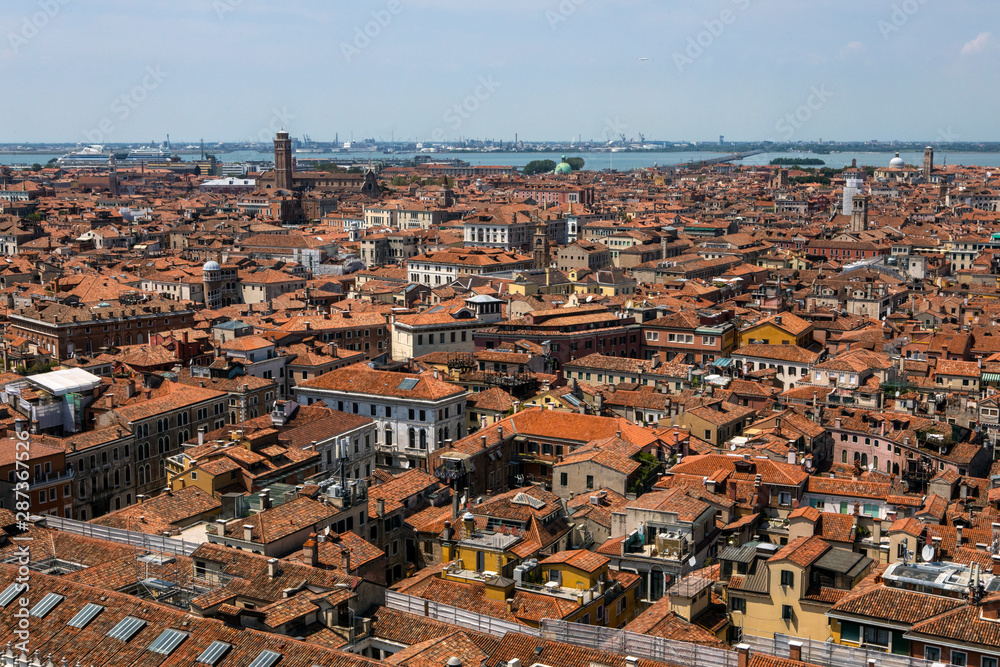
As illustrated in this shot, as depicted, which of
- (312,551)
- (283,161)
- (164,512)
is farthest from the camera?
(283,161)

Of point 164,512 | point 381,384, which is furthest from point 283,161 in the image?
point 164,512

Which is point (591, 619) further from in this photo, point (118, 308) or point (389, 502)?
point (118, 308)

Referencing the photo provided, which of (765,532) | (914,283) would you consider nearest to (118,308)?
(765,532)

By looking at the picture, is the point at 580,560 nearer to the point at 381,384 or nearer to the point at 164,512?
the point at 164,512

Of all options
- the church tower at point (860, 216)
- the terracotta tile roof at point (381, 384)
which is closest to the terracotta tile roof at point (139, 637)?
the terracotta tile roof at point (381, 384)

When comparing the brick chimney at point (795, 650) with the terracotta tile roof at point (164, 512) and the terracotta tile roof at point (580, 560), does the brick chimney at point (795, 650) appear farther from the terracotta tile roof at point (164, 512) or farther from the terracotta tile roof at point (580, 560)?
the terracotta tile roof at point (164, 512)

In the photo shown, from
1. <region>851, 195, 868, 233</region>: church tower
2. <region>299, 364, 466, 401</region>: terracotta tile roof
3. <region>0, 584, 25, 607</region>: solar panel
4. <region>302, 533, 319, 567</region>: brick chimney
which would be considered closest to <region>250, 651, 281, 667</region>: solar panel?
<region>0, 584, 25, 607</region>: solar panel

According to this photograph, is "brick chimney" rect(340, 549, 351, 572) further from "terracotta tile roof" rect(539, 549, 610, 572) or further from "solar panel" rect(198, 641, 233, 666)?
"solar panel" rect(198, 641, 233, 666)
